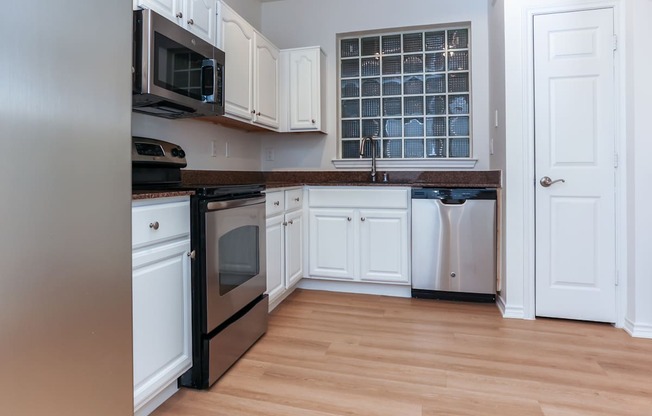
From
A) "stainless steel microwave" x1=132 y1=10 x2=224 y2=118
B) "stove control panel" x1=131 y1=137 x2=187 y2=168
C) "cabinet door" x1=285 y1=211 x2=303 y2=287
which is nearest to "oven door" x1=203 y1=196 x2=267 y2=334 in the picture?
"stove control panel" x1=131 y1=137 x2=187 y2=168

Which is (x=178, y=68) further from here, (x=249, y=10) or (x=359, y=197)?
(x=249, y=10)

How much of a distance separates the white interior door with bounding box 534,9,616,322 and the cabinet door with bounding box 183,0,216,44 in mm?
2035

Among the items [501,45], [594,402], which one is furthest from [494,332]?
[501,45]

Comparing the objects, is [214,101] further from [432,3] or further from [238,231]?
[432,3]

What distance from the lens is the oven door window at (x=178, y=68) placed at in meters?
1.70

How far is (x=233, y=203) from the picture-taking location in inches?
68.0

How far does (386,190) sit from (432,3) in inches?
70.0

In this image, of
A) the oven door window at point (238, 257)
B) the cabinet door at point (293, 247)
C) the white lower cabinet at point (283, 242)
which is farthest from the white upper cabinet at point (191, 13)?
the cabinet door at point (293, 247)

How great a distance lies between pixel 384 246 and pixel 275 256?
87 centimetres

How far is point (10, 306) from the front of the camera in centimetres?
53

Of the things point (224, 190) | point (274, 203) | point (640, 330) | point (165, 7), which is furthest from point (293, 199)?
point (640, 330)

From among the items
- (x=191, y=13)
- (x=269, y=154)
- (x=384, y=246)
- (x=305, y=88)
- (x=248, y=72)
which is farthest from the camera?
(x=269, y=154)

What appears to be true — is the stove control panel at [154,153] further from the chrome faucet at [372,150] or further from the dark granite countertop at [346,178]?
the chrome faucet at [372,150]

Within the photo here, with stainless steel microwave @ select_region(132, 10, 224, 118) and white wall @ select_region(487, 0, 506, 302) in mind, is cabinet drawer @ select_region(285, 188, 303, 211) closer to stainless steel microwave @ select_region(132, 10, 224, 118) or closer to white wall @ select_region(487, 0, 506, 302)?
stainless steel microwave @ select_region(132, 10, 224, 118)
